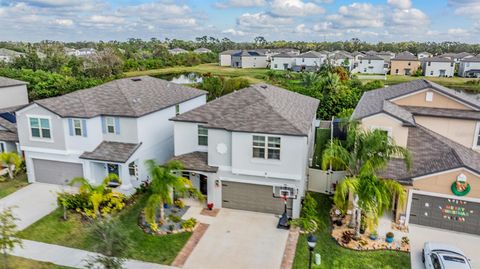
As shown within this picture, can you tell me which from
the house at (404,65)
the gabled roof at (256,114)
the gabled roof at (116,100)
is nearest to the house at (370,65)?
the house at (404,65)

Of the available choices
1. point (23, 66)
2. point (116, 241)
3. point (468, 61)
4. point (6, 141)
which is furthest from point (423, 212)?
point (468, 61)

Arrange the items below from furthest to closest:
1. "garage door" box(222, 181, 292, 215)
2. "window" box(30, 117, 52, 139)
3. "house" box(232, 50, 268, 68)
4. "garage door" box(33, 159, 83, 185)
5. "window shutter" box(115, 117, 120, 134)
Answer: "house" box(232, 50, 268, 68), "garage door" box(33, 159, 83, 185), "window shutter" box(115, 117, 120, 134), "window" box(30, 117, 52, 139), "garage door" box(222, 181, 292, 215)

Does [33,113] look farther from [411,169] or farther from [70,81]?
[70,81]

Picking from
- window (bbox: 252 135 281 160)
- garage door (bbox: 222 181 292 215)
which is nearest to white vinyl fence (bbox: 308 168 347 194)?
garage door (bbox: 222 181 292 215)

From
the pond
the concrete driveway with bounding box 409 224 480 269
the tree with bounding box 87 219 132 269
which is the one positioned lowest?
the concrete driveway with bounding box 409 224 480 269

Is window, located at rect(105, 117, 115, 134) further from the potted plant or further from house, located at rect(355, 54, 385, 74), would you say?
house, located at rect(355, 54, 385, 74)

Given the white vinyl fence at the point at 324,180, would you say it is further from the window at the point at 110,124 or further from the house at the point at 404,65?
the house at the point at 404,65

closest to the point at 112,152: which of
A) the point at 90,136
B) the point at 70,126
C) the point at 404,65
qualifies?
the point at 90,136
